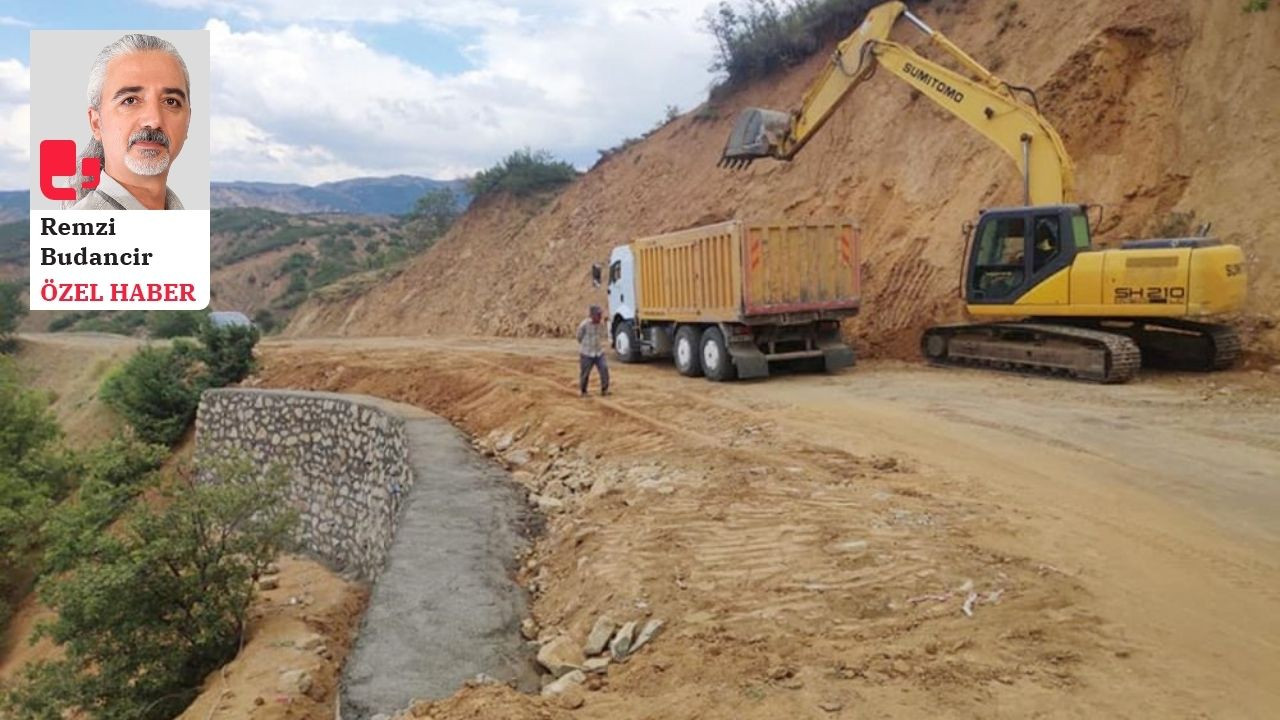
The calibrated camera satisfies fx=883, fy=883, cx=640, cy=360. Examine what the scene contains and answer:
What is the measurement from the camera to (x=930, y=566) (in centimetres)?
497

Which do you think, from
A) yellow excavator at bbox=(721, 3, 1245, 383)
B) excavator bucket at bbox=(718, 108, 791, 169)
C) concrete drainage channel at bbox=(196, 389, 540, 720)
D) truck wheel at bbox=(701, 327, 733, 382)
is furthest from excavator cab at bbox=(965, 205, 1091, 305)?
concrete drainage channel at bbox=(196, 389, 540, 720)

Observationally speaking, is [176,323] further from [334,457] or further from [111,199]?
[111,199]

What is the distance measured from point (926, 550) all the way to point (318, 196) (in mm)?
154365

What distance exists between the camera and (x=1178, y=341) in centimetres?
1159

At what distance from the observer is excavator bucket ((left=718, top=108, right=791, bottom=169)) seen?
16094mm

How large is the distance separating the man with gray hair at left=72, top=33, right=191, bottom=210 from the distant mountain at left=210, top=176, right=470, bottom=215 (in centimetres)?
12101

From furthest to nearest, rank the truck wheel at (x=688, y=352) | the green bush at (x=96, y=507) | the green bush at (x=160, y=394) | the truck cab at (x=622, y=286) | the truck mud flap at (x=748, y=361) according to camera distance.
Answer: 1. the green bush at (x=160, y=394)
2. the truck cab at (x=622, y=286)
3. the truck wheel at (x=688, y=352)
4. the truck mud flap at (x=748, y=361)
5. the green bush at (x=96, y=507)

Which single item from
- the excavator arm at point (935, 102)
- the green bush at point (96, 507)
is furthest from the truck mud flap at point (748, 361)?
the green bush at point (96, 507)

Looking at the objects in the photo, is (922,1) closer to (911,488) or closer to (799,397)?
(799,397)

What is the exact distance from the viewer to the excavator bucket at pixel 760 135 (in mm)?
16094

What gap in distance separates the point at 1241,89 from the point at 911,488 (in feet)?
40.5

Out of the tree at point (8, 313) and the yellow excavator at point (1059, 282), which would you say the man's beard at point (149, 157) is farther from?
the tree at point (8, 313)

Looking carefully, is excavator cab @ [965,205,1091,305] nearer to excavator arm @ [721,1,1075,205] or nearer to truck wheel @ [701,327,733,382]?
excavator arm @ [721,1,1075,205]

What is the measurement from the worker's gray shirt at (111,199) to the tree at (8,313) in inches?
942
